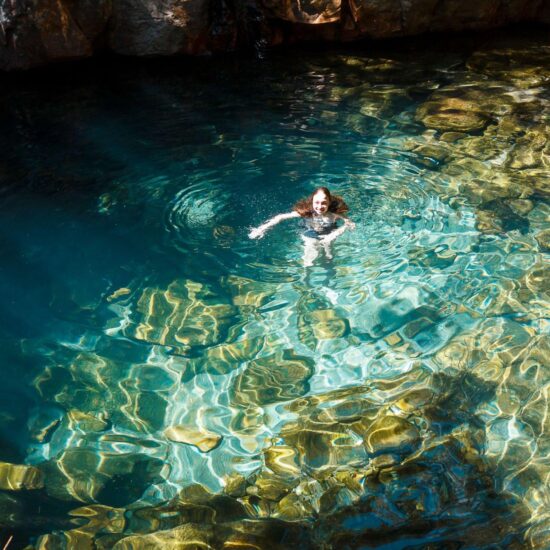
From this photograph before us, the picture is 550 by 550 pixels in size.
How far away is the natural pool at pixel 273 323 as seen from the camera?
4617mm

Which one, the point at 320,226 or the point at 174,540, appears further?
the point at 320,226

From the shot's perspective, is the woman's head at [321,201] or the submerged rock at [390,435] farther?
the woman's head at [321,201]

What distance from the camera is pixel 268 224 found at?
7637 mm

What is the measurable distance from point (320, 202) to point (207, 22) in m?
6.84

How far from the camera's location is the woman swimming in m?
7.26

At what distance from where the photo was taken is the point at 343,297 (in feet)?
21.9

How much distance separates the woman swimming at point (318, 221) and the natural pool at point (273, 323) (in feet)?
0.44

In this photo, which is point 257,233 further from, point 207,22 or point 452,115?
point 207,22

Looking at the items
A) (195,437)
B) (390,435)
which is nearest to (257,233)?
(195,437)

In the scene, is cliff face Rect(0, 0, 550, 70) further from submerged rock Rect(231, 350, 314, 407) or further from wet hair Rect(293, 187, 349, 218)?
submerged rock Rect(231, 350, 314, 407)

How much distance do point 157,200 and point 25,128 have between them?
3208 mm

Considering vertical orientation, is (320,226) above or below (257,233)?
above

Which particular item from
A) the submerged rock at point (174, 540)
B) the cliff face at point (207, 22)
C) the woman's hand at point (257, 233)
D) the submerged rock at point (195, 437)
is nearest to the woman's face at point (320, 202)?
the woman's hand at point (257, 233)

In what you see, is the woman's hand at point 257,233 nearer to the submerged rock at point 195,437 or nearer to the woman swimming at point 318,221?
the woman swimming at point 318,221
